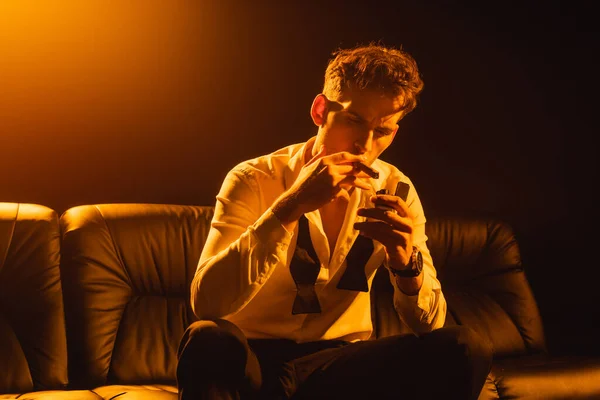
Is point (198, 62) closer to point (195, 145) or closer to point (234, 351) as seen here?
→ point (195, 145)

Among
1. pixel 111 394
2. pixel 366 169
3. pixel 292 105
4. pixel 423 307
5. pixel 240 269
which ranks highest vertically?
pixel 292 105

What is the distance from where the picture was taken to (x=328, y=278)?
6.31ft

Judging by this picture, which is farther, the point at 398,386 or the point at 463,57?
the point at 463,57

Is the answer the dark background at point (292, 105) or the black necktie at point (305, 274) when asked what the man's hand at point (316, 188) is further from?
the dark background at point (292, 105)

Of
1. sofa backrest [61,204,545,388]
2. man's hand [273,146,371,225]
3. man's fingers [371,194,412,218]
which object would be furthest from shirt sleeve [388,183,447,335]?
sofa backrest [61,204,545,388]

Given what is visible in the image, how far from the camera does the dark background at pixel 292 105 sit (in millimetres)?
2916

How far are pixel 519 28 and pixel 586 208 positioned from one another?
37.7 inches

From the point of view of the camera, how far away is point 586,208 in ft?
11.6

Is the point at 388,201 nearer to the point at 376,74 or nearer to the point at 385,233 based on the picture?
the point at 385,233

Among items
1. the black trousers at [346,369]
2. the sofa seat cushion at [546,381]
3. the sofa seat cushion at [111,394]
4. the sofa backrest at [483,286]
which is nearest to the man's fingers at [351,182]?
the black trousers at [346,369]

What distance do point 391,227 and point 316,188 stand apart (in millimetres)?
210

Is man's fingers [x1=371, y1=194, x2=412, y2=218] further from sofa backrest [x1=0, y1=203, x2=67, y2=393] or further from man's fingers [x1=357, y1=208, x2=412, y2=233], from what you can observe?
sofa backrest [x1=0, y1=203, x2=67, y2=393]

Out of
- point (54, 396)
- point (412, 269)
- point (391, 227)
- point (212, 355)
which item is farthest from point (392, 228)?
point (54, 396)

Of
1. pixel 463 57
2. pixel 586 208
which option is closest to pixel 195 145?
pixel 463 57
